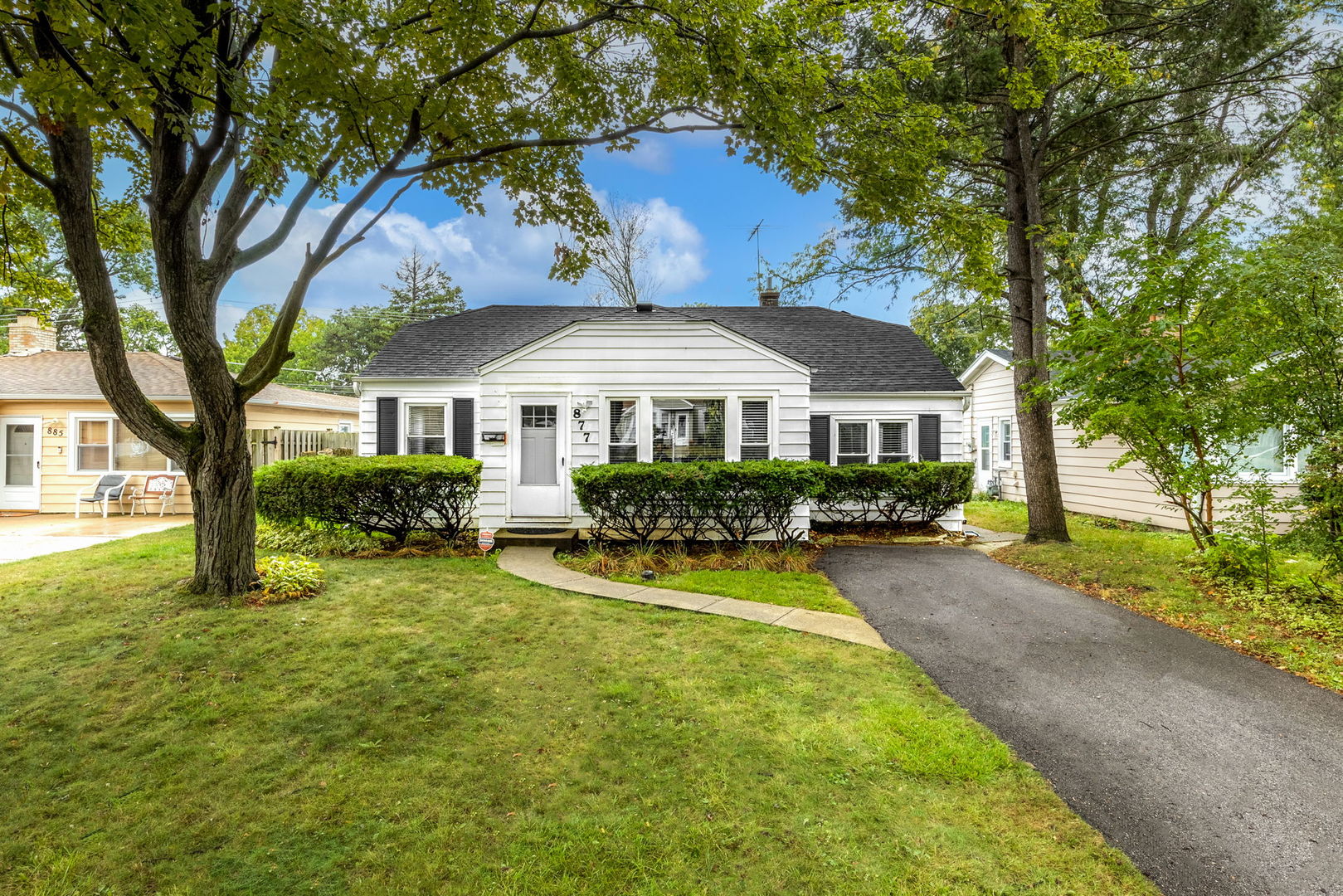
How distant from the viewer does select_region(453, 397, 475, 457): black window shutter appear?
11.1m

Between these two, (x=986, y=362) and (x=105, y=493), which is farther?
(x=986, y=362)

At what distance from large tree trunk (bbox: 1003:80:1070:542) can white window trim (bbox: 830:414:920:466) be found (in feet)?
6.74

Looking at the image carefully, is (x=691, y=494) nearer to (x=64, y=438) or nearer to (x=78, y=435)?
(x=78, y=435)

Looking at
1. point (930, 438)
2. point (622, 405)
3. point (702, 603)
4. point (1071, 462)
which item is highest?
point (622, 405)

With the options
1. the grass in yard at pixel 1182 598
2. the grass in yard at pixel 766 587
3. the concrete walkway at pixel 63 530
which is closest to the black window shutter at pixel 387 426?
the concrete walkway at pixel 63 530

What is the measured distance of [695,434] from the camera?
9102mm

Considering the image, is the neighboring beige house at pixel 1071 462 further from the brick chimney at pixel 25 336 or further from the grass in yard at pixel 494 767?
the brick chimney at pixel 25 336

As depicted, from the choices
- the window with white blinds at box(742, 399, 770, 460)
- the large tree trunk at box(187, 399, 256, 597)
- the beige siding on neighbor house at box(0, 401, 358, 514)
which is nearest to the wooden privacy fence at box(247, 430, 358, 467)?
the beige siding on neighbor house at box(0, 401, 358, 514)

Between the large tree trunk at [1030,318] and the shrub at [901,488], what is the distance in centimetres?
123

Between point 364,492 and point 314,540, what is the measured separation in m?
1.26

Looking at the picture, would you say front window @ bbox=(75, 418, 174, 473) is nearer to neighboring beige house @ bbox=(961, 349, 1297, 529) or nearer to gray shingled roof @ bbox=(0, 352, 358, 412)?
gray shingled roof @ bbox=(0, 352, 358, 412)

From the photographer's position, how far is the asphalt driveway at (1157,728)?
2.53 metres

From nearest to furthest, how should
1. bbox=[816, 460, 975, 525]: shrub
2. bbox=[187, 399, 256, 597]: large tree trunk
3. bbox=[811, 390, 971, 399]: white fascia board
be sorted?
bbox=[187, 399, 256, 597]: large tree trunk, bbox=[816, 460, 975, 525]: shrub, bbox=[811, 390, 971, 399]: white fascia board

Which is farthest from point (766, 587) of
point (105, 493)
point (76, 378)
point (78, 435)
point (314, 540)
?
point (76, 378)
